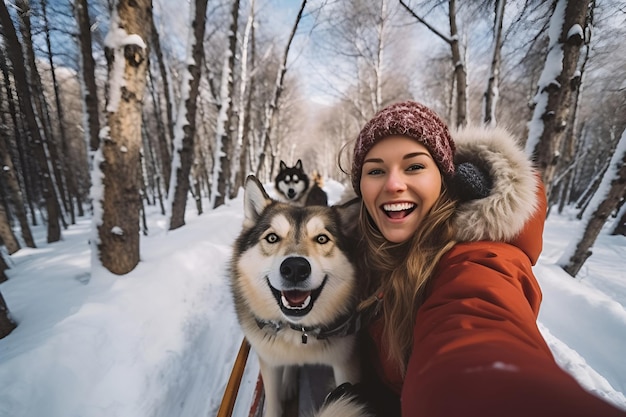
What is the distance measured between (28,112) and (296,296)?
8.27 m

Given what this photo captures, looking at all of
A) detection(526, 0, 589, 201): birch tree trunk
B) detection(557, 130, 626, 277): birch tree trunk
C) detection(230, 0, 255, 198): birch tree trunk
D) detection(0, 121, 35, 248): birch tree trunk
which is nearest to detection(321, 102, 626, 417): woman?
detection(526, 0, 589, 201): birch tree trunk

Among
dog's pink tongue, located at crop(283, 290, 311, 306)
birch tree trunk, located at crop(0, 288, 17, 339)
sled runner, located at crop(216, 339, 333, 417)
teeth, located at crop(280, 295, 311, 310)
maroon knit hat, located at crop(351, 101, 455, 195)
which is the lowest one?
sled runner, located at crop(216, 339, 333, 417)

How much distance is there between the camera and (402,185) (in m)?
1.23

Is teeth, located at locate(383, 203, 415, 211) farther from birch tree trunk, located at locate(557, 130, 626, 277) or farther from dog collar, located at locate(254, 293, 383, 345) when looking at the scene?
birch tree trunk, located at locate(557, 130, 626, 277)

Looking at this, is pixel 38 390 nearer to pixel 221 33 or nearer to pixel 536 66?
pixel 536 66

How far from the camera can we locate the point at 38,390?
1.60m

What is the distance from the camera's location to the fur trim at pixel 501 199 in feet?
3.47

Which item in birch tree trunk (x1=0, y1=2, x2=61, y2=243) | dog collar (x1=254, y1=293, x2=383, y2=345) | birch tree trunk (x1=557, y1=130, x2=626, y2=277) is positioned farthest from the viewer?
birch tree trunk (x1=0, y1=2, x2=61, y2=243)

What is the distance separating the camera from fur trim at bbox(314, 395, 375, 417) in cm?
122

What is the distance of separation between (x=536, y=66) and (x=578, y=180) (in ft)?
73.8

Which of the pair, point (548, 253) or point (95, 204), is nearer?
point (95, 204)

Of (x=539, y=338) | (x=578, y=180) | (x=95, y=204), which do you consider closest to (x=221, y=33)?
(x=95, y=204)

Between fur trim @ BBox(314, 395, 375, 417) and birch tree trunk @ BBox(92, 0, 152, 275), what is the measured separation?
122 inches

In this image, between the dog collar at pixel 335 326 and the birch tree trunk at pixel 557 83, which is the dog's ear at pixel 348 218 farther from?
the birch tree trunk at pixel 557 83
